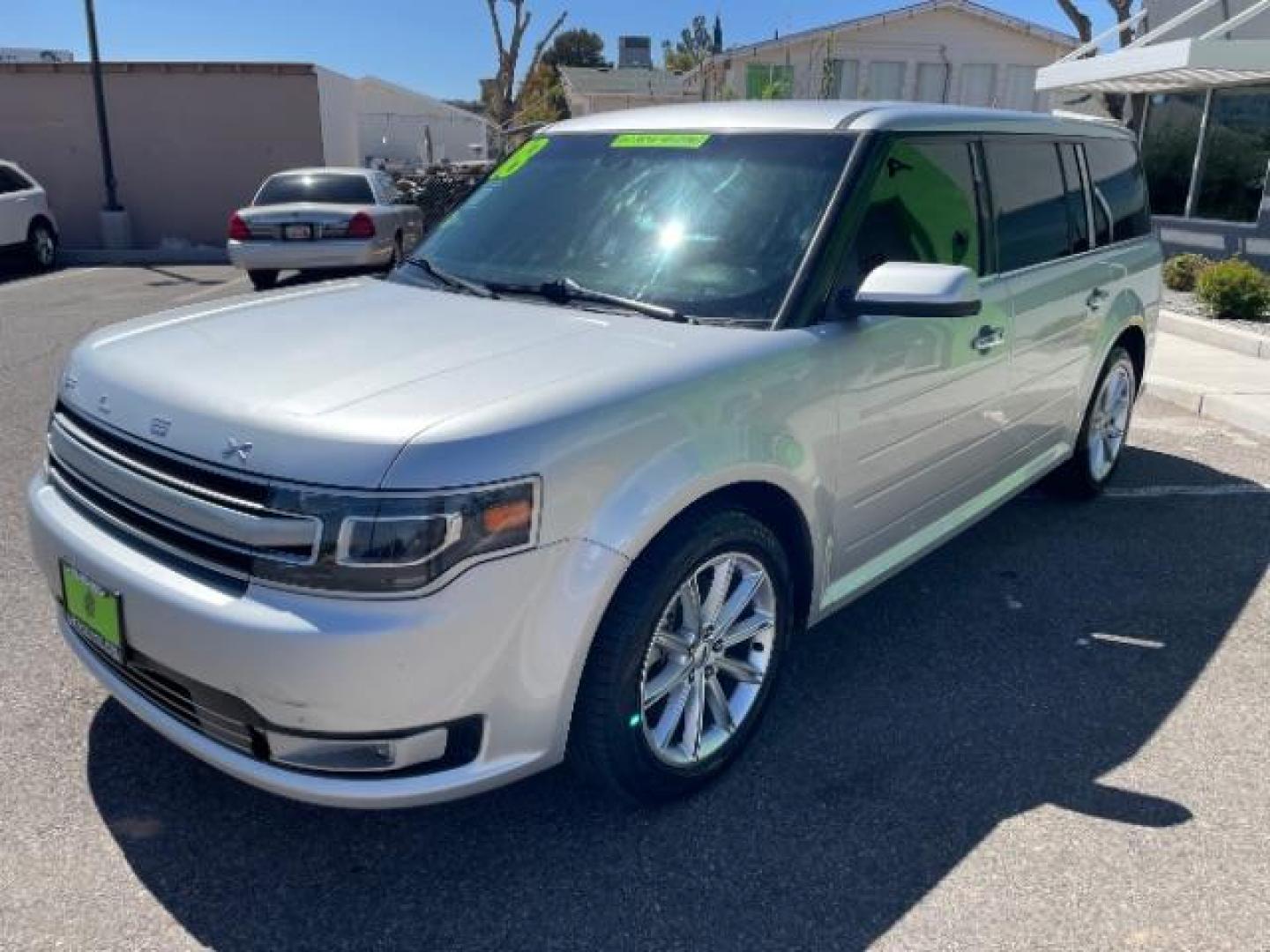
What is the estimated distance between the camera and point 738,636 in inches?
114

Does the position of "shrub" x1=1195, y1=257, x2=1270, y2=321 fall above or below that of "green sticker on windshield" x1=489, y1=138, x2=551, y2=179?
below

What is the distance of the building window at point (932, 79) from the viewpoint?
2841 centimetres

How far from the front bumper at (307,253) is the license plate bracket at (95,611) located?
9807 millimetres

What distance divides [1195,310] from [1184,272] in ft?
4.37

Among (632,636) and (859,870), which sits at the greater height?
(632,636)

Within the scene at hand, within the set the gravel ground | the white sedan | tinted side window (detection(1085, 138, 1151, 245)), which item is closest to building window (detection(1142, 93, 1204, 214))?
the gravel ground

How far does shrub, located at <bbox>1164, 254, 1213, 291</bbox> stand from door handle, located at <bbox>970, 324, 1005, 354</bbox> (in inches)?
358

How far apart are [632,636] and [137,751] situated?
5.19 ft

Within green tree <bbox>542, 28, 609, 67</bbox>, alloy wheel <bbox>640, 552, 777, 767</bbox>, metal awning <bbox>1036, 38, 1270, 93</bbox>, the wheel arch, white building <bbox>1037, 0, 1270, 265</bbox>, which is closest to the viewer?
the wheel arch

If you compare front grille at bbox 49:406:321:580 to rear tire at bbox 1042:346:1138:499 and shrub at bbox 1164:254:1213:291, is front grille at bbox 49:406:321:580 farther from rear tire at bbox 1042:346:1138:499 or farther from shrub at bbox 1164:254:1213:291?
shrub at bbox 1164:254:1213:291

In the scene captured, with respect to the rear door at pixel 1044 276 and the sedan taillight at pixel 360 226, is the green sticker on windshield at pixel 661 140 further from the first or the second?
the sedan taillight at pixel 360 226

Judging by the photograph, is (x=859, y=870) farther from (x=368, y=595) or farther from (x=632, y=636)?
(x=368, y=595)

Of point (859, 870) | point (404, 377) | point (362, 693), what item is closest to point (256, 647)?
point (362, 693)

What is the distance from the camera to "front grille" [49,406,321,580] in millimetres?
2148
